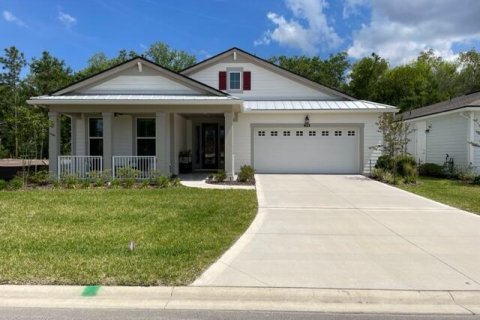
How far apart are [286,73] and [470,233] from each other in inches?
588

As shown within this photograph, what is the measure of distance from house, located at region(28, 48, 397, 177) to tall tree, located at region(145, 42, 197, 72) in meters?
26.8

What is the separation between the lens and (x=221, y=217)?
8.62 metres

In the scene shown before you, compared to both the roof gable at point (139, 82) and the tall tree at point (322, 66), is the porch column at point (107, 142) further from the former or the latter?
the tall tree at point (322, 66)

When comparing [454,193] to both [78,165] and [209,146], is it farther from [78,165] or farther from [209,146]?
[78,165]

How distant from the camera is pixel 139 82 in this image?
16.5 m

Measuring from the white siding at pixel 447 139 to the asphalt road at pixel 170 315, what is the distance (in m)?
16.9

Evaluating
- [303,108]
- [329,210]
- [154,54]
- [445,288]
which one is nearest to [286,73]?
[303,108]

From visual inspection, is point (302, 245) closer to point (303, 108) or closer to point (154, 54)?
point (303, 108)

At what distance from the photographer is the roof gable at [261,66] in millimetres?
20922

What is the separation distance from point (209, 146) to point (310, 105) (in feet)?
18.3

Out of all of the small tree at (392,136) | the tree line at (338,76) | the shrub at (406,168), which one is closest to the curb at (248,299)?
the shrub at (406,168)

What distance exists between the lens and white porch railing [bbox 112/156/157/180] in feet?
48.1

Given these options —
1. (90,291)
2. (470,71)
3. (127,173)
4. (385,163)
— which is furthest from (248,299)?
(470,71)

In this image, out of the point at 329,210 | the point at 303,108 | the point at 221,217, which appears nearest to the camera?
the point at 221,217
